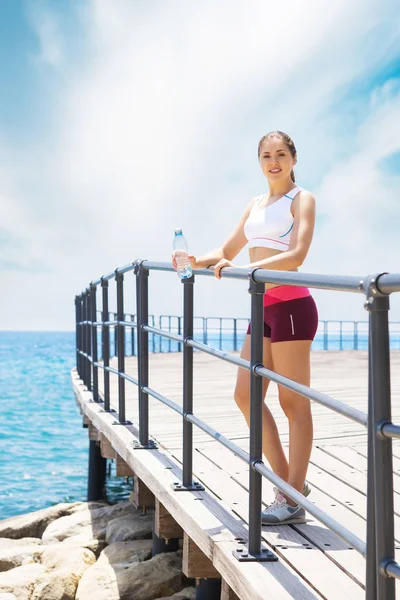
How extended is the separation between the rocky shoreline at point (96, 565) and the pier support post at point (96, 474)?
2.91m

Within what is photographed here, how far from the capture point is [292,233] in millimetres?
3072

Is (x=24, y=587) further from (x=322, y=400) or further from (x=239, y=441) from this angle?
(x=322, y=400)

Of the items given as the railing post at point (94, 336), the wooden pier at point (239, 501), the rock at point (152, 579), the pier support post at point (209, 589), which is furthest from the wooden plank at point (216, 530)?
the railing post at point (94, 336)

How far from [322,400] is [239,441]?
3351mm

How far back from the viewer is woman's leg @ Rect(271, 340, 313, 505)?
3141mm

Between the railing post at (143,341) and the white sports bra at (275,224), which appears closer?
the white sports bra at (275,224)

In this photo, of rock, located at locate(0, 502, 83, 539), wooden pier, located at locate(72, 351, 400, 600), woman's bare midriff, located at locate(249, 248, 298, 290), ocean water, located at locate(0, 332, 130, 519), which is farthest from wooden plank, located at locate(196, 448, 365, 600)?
ocean water, located at locate(0, 332, 130, 519)

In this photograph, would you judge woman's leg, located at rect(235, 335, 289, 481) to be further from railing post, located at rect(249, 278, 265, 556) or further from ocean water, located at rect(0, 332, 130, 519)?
ocean water, located at rect(0, 332, 130, 519)

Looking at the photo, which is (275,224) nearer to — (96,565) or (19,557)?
(96,565)

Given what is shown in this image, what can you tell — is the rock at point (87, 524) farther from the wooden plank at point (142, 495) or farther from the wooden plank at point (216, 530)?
the wooden plank at point (216, 530)

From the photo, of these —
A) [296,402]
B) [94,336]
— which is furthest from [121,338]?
[296,402]

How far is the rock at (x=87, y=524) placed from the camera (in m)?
7.41

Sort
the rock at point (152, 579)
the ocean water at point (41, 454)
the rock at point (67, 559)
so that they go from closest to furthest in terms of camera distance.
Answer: the rock at point (152, 579) < the rock at point (67, 559) < the ocean water at point (41, 454)

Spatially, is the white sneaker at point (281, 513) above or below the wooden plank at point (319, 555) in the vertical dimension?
above
